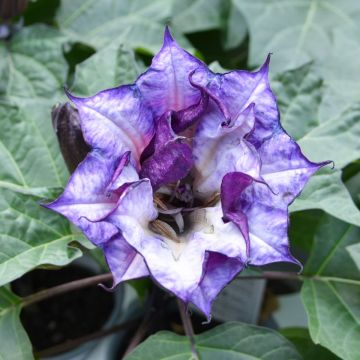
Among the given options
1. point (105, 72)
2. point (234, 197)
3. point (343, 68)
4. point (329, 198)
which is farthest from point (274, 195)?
point (343, 68)

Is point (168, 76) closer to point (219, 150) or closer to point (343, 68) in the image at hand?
point (219, 150)

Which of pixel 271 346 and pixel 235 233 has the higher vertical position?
pixel 235 233

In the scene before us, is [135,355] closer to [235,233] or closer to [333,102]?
[235,233]

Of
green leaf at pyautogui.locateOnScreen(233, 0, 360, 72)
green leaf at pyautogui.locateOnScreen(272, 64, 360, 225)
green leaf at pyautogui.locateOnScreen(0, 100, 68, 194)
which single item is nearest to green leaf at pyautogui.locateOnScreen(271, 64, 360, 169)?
green leaf at pyautogui.locateOnScreen(272, 64, 360, 225)

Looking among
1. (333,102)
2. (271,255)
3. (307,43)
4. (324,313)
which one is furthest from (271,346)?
(307,43)

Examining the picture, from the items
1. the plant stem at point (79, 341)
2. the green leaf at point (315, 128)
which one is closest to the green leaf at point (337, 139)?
the green leaf at point (315, 128)

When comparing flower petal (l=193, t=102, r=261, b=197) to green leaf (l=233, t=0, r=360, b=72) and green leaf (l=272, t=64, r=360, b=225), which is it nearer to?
green leaf (l=272, t=64, r=360, b=225)
